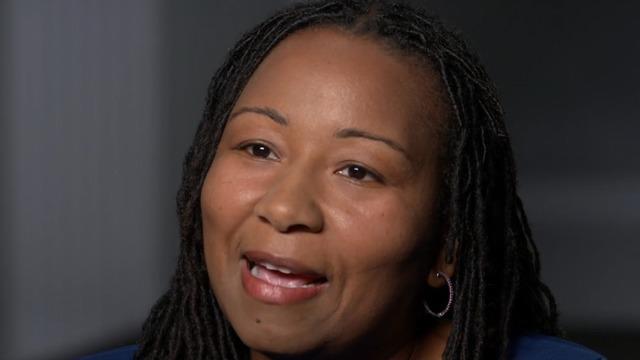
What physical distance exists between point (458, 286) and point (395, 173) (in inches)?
11.1

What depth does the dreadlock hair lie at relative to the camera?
2127 mm

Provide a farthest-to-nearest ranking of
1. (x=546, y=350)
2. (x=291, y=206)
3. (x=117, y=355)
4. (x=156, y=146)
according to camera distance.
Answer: (x=156, y=146) < (x=117, y=355) < (x=546, y=350) < (x=291, y=206)

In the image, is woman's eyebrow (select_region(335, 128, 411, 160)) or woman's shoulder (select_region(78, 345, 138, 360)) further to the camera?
woman's shoulder (select_region(78, 345, 138, 360))

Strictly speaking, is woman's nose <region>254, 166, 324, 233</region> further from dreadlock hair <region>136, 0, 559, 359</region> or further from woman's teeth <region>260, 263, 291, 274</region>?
dreadlock hair <region>136, 0, 559, 359</region>

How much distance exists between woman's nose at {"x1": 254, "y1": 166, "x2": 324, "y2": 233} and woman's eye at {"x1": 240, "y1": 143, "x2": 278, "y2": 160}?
0.22ft

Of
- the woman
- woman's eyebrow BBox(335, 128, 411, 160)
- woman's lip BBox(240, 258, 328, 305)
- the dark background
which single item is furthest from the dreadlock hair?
the dark background

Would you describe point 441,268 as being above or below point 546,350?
above

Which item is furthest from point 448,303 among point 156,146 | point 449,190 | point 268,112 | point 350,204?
point 156,146

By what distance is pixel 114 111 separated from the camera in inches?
156

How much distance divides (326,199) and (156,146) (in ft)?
7.12

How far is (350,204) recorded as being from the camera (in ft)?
6.47

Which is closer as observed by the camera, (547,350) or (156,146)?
(547,350)

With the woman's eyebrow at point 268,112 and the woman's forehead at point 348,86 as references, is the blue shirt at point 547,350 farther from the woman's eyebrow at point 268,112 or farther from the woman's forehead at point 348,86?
the woman's eyebrow at point 268,112

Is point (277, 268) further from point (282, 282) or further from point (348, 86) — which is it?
point (348, 86)
